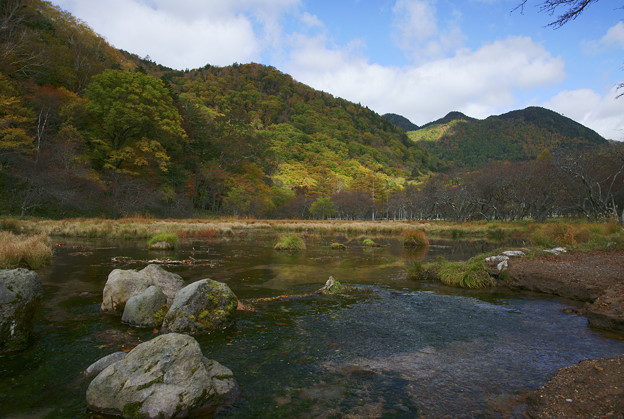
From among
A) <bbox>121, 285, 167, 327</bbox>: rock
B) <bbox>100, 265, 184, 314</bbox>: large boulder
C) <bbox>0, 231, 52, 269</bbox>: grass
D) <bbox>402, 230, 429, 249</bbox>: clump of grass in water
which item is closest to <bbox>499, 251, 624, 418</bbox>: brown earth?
<bbox>121, 285, 167, 327</bbox>: rock

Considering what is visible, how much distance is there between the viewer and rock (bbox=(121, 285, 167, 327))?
684 centimetres

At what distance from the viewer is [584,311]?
8.11 m

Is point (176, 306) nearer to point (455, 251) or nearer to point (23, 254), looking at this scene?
point (23, 254)

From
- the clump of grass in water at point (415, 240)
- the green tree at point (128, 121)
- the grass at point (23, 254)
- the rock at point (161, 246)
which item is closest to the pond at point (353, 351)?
the grass at point (23, 254)

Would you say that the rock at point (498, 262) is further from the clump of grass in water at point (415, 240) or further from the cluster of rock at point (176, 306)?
the clump of grass in water at point (415, 240)

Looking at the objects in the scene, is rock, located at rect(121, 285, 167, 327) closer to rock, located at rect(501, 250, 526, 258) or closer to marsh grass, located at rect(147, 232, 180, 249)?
marsh grass, located at rect(147, 232, 180, 249)

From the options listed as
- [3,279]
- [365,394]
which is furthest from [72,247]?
[365,394]

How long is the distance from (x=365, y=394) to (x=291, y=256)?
1443 cm

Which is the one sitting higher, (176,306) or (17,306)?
(17,306)

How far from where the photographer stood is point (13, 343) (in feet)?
18.2

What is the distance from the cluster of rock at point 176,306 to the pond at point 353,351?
30 cm

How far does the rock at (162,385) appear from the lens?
12.4ft

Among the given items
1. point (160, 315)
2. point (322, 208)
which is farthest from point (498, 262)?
point (322, 208)

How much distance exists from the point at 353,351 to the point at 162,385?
324 centimetres
